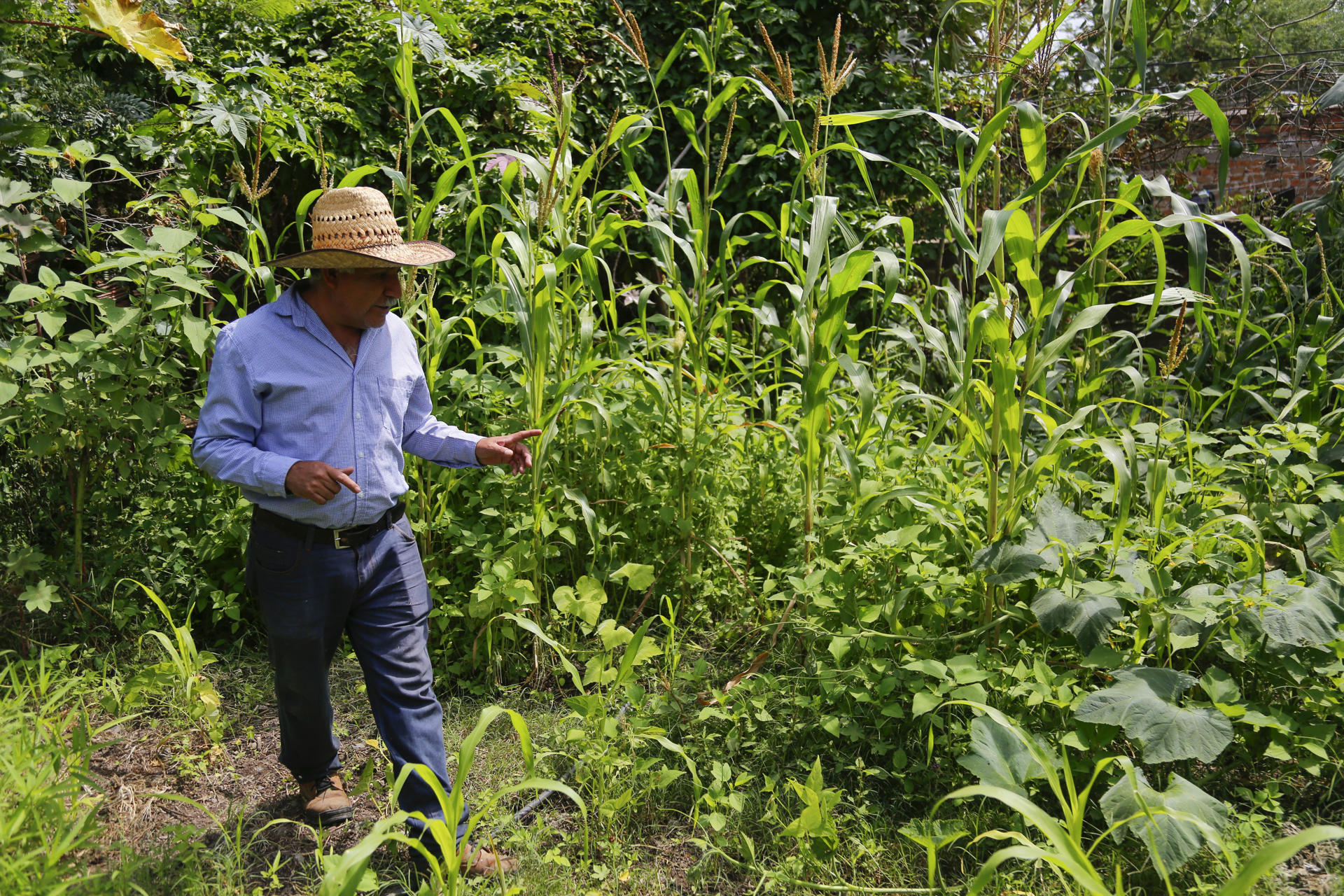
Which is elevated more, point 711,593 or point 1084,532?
point 1084,532

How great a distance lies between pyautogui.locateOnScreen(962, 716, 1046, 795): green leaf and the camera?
1.92m

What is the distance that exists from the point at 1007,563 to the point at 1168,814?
0.64m

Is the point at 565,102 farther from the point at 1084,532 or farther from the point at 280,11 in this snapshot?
the point at 280,11

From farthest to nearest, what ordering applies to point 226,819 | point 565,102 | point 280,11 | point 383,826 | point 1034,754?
point 280,11 < point 565,102 < point 226,819 < point 1034,754 < point 383,826

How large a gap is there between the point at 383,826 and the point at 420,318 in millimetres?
1900

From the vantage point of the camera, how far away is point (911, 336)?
284cm

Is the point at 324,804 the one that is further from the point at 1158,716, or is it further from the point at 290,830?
the point at 1158,716

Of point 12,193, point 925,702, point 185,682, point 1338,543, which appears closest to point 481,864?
point 925,702

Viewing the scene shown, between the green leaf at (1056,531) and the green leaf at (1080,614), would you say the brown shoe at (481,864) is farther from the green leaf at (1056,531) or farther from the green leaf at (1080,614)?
the green leaf at (1056,531)

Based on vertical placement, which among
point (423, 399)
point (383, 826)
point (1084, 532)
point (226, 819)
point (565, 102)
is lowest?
point (226, 819)

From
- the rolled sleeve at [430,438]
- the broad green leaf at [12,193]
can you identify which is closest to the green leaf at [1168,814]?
the rolled sleeve at [430,438]

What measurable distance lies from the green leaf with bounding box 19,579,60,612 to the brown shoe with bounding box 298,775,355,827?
1097 mm

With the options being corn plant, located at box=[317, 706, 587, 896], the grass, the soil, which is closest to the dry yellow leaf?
the grass

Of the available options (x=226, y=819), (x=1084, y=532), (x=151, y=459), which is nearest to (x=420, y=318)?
(x=151, y=459)
